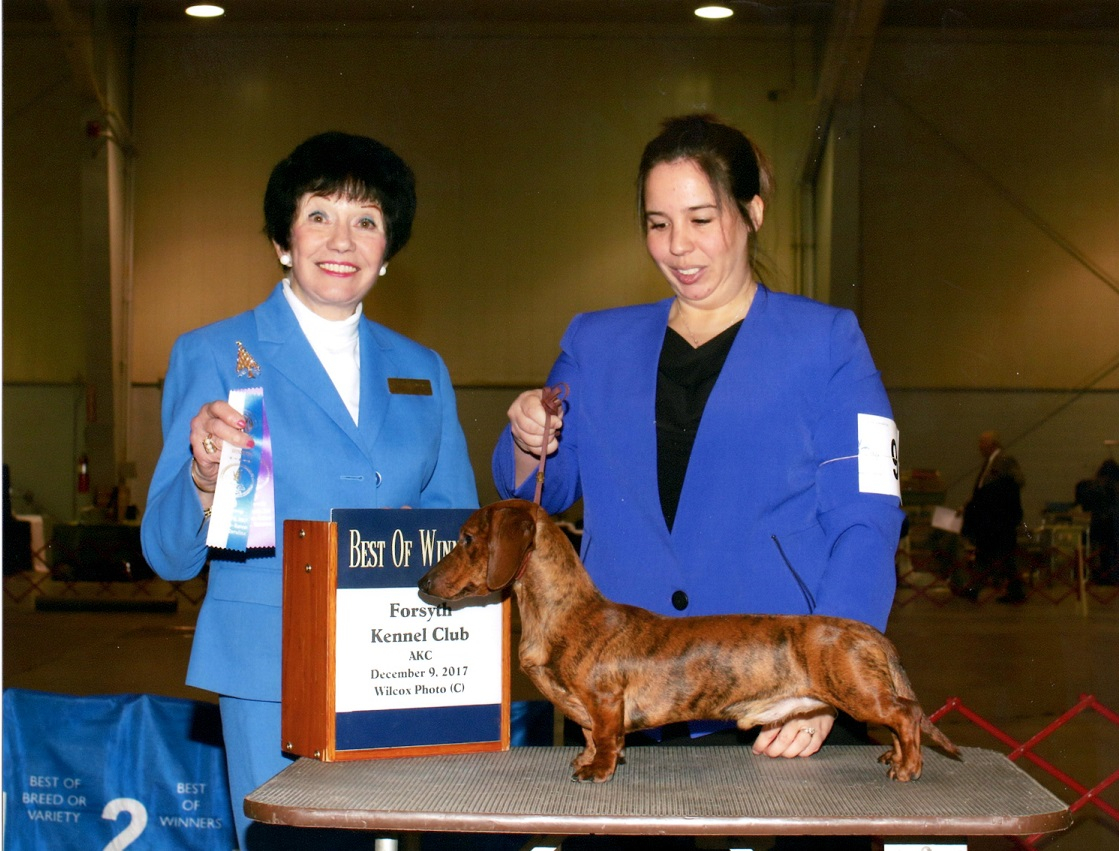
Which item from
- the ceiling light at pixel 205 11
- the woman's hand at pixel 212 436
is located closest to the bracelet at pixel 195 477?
the woman's hand at pixel 212 436

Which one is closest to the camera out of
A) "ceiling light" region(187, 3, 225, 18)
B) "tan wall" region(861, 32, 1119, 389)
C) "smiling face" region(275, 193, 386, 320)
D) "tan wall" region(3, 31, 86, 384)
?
"smiling face" region(275, 193, 386, 320)

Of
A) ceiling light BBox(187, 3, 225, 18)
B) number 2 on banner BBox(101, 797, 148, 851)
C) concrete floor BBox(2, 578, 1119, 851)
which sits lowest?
concrete floor BBox(2, 578, 1119, 851)

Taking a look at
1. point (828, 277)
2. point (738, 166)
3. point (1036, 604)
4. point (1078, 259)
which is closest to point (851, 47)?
point (828, 277)

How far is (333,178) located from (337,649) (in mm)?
734

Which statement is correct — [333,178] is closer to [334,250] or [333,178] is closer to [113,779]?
[334,250]

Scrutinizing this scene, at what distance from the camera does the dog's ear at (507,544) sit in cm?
138

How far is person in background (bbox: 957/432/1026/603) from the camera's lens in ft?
34.1

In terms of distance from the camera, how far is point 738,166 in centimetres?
163

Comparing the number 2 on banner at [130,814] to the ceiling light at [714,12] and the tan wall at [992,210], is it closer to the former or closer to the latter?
the ceiling light at [714,12]

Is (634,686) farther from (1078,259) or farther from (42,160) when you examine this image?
(1078,259)

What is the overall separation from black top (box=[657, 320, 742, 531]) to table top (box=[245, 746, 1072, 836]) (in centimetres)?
39

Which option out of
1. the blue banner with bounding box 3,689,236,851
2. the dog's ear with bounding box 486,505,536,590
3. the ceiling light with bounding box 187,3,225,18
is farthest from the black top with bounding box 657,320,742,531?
the ceiling light with bounding box 187,3,225,18

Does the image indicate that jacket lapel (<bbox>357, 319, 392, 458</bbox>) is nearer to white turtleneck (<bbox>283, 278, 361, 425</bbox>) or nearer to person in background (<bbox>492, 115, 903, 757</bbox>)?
white turtleneck (<bbox>283, 278, 361, 425</bbox>)

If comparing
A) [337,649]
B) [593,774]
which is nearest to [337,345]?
[337,649]
